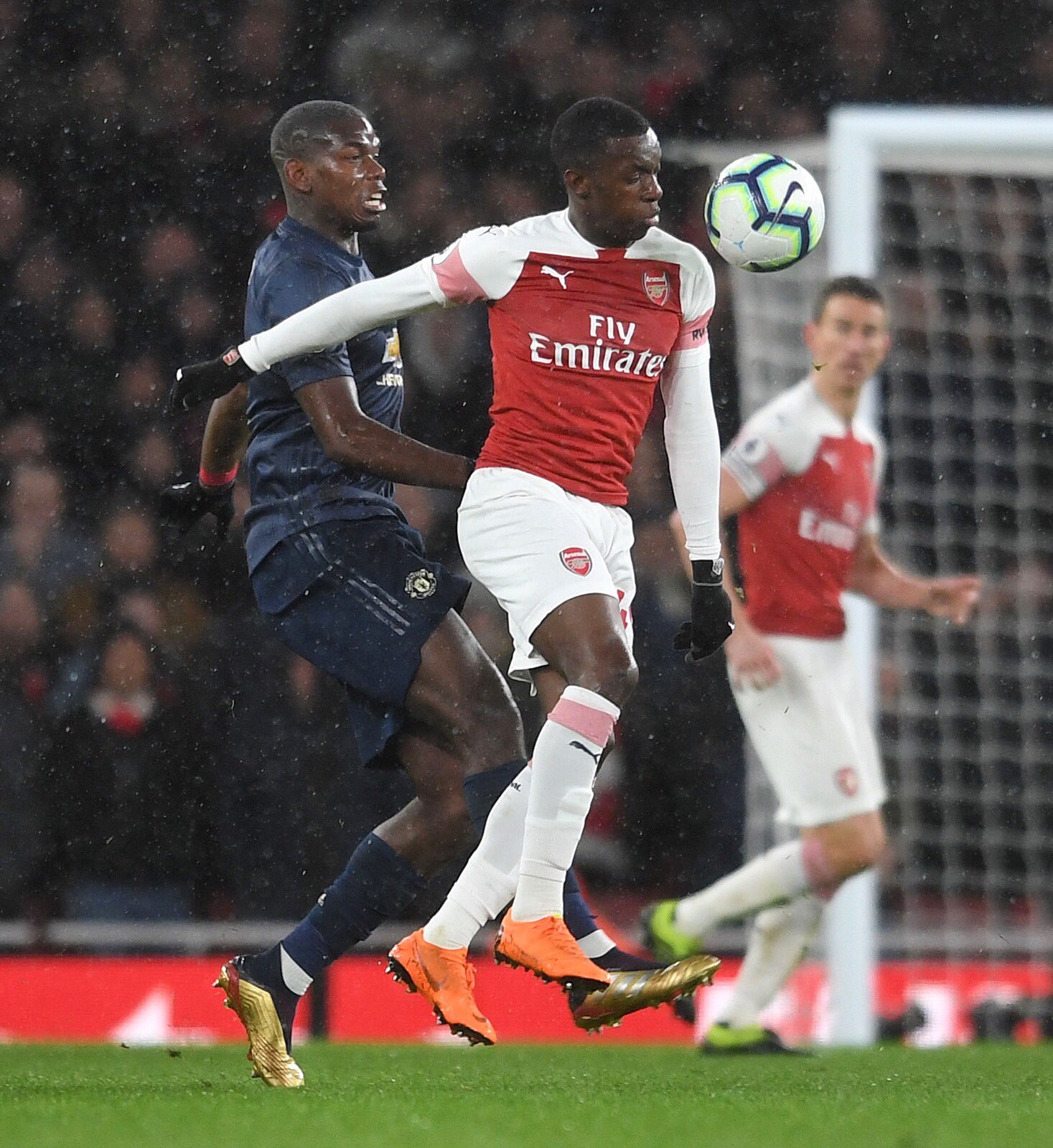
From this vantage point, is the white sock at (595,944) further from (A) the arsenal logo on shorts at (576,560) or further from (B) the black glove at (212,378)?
(B) the black glove at (212,378)

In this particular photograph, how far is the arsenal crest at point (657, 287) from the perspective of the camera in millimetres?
3982

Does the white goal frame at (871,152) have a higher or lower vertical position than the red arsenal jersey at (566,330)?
higher

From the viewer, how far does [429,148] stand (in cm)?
856

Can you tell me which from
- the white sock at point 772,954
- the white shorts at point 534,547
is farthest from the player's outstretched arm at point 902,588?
the white shorts at point 534,547

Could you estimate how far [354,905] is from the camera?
13.2 ft

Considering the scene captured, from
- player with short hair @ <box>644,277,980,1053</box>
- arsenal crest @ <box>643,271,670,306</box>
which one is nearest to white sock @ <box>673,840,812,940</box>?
player with short hair @ <box>644,277,980,1053</box>

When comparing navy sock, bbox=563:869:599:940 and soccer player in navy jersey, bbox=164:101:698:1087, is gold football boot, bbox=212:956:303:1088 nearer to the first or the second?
soccer player in navy jersey, bbox=164:101:698:1087

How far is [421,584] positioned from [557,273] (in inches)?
25.6

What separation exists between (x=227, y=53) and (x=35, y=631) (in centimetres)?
308

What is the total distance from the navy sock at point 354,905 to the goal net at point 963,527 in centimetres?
312

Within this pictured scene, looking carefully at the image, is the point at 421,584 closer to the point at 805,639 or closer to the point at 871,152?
the point at 805,639

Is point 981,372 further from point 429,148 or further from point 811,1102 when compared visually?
point 811,1102

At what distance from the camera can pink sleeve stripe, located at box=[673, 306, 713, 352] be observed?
408 cm

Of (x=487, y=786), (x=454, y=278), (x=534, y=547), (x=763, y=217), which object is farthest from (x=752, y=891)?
(x=454, y=278)
